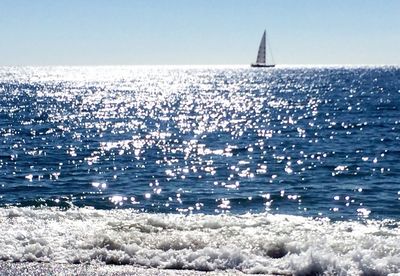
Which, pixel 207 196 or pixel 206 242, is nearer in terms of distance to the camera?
pixel 206 242

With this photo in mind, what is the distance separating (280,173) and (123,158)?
12.4 m

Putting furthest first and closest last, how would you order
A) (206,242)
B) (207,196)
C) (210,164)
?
(210,164) < (207,196) < (206,242)

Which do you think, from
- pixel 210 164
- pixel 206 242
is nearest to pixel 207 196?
pixel 210 164

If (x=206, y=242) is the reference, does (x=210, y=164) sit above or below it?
below

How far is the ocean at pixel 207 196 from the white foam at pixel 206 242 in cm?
4

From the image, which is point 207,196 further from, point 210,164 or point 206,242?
point 206,242

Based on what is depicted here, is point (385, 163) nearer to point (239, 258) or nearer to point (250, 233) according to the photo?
point (250, 233)

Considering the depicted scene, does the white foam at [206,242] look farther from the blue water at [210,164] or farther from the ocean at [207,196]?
the blue water at [210,164]

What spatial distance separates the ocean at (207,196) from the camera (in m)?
18.1

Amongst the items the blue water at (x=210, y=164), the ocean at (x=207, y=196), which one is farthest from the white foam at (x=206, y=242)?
the blue water at (x=210, y=164)

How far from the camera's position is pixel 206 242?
63.7 ft

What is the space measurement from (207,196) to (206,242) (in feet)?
35.2

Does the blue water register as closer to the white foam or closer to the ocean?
the ocean

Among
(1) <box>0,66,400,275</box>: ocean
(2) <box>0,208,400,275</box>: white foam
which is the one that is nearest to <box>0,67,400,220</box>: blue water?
(1) <box>0,66,400,275</box>: ocean
